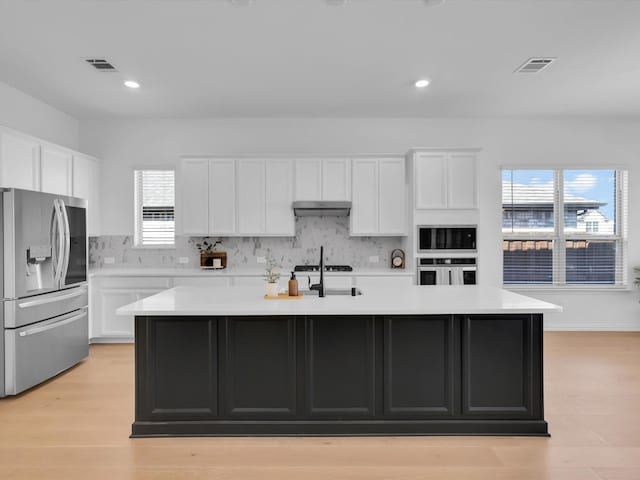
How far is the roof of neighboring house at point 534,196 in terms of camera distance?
5.80 m

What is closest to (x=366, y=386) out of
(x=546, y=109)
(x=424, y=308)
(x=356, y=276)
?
(x=424, y=308)

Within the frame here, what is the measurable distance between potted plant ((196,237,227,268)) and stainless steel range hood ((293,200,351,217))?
1.17 m

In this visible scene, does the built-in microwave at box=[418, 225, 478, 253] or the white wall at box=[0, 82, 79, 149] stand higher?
the white wall at box=[0, 82, 79, 149]

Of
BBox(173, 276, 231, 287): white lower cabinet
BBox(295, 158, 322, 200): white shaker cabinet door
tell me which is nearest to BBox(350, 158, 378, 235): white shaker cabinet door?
BBox(295, 158, 322, 200): white shaker cabinet door

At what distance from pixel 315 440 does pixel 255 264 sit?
3269 mm

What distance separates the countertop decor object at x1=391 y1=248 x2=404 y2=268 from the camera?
5531mm

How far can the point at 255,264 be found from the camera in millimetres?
5711

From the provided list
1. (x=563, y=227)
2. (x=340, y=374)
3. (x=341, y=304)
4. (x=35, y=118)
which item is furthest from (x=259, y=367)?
(x=563, y=227)

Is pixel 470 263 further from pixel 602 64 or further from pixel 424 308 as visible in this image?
pixel 424 308

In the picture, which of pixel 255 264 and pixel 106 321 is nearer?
pixel 106 321

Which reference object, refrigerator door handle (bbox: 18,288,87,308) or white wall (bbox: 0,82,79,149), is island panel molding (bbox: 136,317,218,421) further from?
white wall (bbox: 0,82,79,149)

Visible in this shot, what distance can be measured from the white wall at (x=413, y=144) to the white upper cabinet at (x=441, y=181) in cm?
64

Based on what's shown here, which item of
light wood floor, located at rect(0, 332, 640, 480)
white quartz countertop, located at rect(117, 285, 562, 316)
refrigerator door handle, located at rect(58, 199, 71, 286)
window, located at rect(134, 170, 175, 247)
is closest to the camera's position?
light wood floor, located at rect(0, 332, 640, 480)

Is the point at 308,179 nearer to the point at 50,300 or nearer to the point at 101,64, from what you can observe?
the point at 101,64
